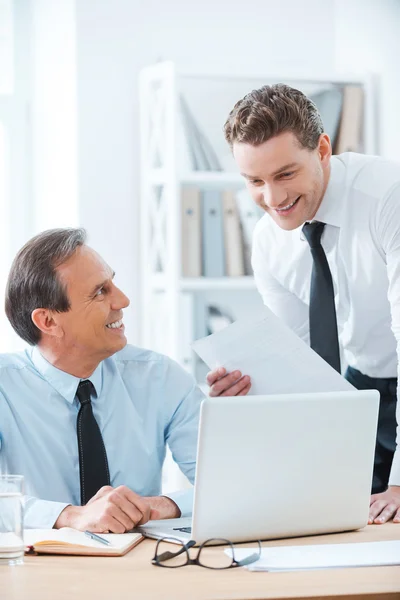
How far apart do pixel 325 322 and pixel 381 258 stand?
0.22m

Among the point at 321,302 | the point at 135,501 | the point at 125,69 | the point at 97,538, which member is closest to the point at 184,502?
the point at 135,501

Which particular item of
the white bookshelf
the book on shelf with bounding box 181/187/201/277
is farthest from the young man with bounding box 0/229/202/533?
the book on shelf with bounding box 181/187/201/277

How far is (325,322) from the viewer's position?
221 centimetres

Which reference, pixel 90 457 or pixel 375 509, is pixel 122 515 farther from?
pixel 375 509

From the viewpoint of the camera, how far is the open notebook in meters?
1.40

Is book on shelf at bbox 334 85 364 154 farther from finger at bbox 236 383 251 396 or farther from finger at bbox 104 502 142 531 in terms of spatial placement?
finger at bbox 104 502 142 531

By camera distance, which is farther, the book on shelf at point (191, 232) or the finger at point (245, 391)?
the book on shelf at point (191, 232)

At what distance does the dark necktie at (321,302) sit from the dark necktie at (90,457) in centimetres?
64

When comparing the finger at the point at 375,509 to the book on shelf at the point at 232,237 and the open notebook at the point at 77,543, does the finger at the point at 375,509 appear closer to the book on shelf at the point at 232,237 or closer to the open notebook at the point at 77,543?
the open notebook at the point at 77,543

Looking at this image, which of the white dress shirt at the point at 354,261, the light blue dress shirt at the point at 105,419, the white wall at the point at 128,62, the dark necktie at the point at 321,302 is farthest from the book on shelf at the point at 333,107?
the light blue dress shirt at the point at 105,419

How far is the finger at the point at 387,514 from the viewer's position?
1.67 meters

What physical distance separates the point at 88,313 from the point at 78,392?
172 millimetres

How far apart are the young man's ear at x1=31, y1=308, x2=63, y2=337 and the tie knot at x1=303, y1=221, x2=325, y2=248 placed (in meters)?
0.63

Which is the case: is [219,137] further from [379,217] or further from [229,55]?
[379,217]
